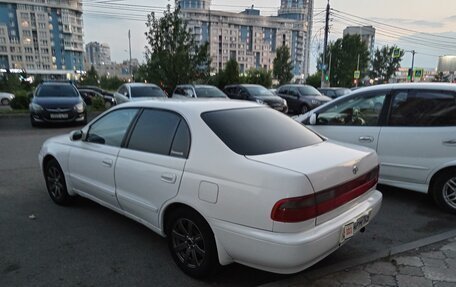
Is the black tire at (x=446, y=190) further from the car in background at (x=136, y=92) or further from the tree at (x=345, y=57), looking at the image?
the tree at (x=345, y=57)

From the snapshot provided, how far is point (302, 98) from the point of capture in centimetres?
1839

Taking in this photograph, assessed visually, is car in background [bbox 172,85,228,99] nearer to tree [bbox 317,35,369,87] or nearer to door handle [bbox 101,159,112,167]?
door handle [bbox 101,159,112,167]

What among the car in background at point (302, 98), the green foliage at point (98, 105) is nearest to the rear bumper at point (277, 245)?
the car in background at point (302, 98)

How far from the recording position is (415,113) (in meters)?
4.64

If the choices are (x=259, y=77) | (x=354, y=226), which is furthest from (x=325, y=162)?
(x=259, y=77)

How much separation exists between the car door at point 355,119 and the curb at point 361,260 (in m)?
1.54

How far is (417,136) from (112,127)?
12.8ft

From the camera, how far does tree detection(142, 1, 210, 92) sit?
2091 centimetres

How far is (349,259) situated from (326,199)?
3.57ft

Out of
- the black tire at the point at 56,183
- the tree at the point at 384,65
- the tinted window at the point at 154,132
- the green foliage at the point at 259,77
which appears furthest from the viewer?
the tree at the point at 384,65

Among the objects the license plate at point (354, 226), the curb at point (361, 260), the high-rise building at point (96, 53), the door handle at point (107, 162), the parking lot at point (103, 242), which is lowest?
the parking lot at point (103, 242)

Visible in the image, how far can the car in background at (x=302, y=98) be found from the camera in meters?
17.9

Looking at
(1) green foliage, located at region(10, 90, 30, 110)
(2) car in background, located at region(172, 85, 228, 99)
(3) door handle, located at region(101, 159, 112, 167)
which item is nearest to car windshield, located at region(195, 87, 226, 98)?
(2) car in background, located at region(172, 85, 228, 99)

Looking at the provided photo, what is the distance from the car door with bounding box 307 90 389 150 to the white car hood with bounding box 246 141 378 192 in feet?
5.93
